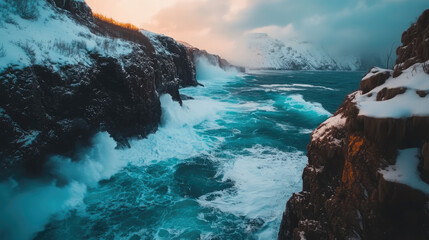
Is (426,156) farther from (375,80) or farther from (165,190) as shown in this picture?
(165,190)

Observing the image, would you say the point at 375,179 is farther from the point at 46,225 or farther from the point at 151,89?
the point at 151,89

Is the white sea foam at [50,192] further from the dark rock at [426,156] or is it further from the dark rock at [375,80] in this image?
the dark rock at [375,80]

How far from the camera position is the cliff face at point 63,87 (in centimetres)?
747

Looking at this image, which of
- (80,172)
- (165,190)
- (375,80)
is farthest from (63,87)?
(375,80)

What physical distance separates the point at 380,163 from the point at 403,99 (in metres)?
1.18

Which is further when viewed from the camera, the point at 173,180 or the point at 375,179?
the point at 173,180

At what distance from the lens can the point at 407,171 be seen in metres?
3.03

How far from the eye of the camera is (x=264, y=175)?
10.5 m

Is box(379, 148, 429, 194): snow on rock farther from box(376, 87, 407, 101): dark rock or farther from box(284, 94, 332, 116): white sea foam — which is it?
box(284, 94, 332, 116): white sea foam

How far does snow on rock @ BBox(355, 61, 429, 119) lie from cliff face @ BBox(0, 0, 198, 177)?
10.5 meters

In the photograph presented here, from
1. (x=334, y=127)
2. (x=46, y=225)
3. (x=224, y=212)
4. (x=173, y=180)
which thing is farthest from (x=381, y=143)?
(x=46, y=225)

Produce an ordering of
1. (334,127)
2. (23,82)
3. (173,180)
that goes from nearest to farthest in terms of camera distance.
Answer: (334,127)
(23,82)
(173,180)

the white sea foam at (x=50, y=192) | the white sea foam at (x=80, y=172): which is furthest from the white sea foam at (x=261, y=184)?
the white sea foam at (x=50, y=192)

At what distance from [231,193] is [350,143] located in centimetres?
614
